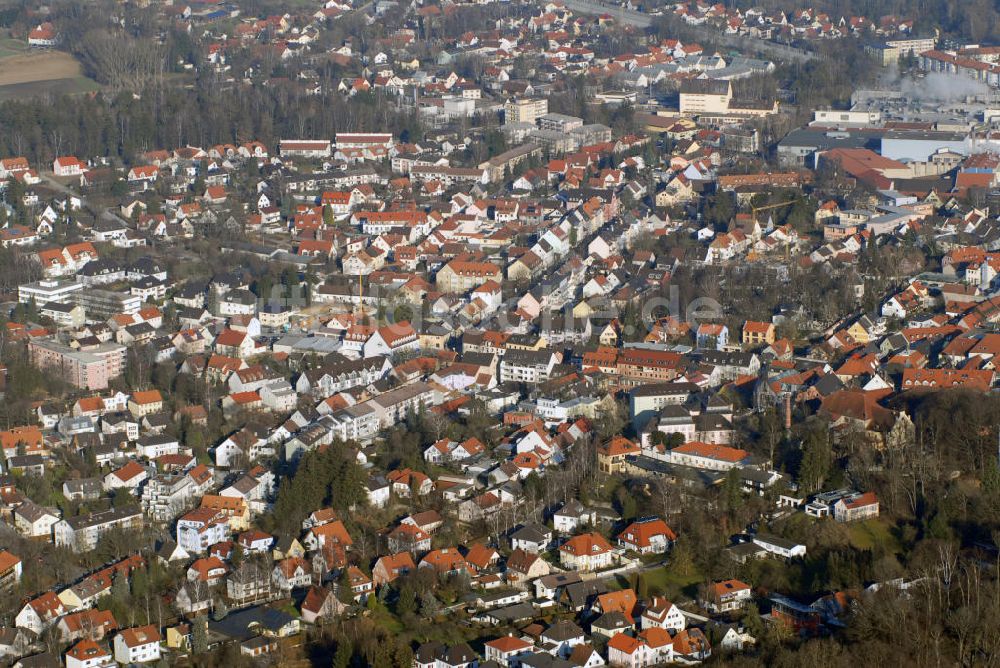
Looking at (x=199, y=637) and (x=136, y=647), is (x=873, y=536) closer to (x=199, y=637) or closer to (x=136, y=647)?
(x=199, y=637)

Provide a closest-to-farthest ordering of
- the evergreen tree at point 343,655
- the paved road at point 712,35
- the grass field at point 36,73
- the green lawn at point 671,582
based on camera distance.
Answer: the evergreen tree at point 343,655 → the green lawn at point 671,582 → the grass field at point 36,73 → the paved road at point 712,35

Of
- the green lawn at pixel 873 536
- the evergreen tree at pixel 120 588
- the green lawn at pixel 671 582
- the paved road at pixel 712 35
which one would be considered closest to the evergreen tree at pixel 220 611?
the evergreen tree at pixel 120 588

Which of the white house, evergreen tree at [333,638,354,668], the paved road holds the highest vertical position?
the paved road

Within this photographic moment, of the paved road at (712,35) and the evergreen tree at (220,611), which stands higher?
the paved road at (712,35)

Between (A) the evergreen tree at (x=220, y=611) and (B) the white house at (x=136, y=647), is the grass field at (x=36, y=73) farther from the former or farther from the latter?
(B) the white house at (x=136, y=647)

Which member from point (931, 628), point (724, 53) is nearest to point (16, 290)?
point (931, 628)

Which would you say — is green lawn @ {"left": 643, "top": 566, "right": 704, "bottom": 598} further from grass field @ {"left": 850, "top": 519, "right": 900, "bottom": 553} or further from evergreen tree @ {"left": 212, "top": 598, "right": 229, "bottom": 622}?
evergreen tree @ {"left": 212, "top": 598, "right": 229, "bottom": 622}

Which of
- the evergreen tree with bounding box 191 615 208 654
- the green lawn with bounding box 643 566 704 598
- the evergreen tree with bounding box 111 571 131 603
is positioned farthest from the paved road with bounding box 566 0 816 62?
the evergreen tree with bounding box 191 615 208 654

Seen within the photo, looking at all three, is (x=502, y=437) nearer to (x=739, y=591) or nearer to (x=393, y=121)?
(x=739, y=591)
